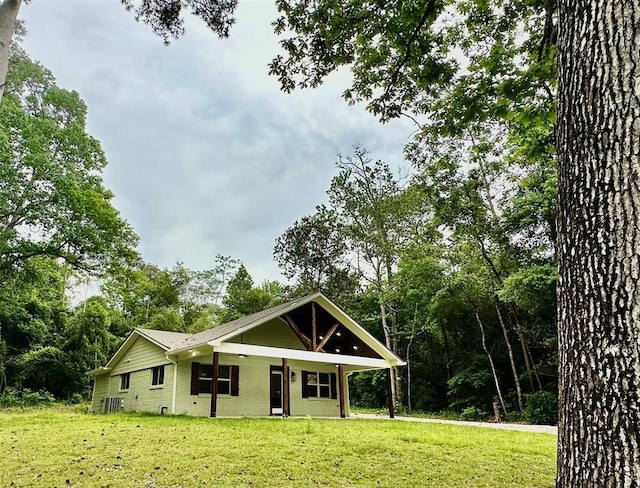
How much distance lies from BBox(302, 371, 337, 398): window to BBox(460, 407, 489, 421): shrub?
5.19 metres

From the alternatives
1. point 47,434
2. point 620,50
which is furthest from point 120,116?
point 620,50

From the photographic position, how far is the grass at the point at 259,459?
4.44 metres

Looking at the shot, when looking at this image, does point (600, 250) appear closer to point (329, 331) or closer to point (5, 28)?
point (5, 28)

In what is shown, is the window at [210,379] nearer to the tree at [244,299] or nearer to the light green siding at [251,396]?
the light green siding at [251,396]

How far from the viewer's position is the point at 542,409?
1390 cm

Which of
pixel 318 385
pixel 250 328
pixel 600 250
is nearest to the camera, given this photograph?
pixel 600 250

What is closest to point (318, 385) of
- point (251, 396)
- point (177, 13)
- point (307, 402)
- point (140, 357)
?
point (307, 402)

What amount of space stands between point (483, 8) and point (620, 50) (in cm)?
435

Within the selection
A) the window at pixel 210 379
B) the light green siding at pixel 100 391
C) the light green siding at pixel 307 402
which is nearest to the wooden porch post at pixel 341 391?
the light green siding at pixel 307 402

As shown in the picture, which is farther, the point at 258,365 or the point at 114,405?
the point at 114,405

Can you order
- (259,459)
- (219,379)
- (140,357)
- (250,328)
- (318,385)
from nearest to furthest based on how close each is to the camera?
(259,459) → (250,328) → (219,379) → (140,357) → (318,385)

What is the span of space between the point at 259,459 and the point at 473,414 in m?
13.6

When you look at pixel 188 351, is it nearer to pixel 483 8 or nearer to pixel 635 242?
pixel 483 8

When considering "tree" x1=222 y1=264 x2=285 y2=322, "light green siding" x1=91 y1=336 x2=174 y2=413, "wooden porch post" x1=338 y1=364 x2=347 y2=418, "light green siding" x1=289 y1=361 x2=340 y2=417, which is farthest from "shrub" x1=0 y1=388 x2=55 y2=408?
"wooden porch post" x1=338 y1=364 x2=347 y2=418
